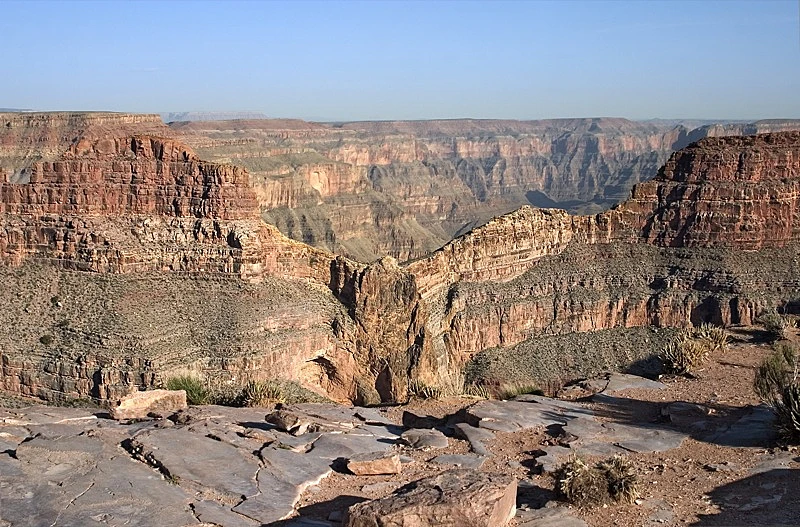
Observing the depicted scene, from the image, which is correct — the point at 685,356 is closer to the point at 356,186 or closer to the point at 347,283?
the point at 347,283

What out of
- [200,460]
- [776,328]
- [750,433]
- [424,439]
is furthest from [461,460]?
[776,328]

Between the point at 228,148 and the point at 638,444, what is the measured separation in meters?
109

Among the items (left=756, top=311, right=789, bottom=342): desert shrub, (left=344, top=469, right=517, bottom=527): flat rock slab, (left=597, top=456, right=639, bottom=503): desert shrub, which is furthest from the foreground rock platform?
(left=756, top=311, right=789, bottom=342): desert shrub

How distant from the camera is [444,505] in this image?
982 cm

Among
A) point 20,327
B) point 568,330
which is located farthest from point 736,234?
point 20,327

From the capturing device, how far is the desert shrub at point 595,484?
453 inches

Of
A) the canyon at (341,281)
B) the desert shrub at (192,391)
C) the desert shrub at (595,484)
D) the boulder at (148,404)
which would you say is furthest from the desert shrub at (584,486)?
the canyon at (341,281)

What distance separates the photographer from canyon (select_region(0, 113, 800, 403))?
34156 millimetres

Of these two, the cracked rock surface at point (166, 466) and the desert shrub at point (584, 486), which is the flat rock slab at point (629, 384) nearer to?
the cracked rock surface at point (166, 466)

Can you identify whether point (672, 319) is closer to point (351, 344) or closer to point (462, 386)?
point (462, 386)

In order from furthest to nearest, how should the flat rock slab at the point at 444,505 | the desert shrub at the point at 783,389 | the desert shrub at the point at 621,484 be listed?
the desert shrub at the point at 783,389
the desert shrub at the point at 621,484
the flat rock slab at the point at 444,505

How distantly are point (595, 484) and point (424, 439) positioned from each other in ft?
13.0

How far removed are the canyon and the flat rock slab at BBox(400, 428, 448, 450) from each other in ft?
61.7

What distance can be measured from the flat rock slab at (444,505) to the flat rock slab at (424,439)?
3.68m
